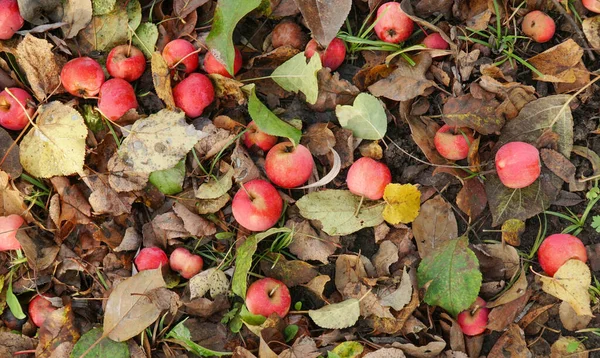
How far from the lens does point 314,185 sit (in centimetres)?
253

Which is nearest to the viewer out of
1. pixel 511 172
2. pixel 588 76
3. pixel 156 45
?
pixel 511 172

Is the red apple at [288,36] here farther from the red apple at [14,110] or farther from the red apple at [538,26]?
the red apple at [14,110]

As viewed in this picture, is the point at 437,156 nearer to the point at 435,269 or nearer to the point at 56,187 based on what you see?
the point at 435,269

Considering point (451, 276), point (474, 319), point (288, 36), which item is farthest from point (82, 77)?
point (474, 319)

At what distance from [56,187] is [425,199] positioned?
165 centimetres

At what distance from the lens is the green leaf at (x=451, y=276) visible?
238 centimetres

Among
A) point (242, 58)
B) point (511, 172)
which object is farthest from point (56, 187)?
point (511, 172)

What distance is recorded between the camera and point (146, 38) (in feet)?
8.62

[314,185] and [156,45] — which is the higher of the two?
[156,45]

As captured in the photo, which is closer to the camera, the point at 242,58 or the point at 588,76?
the point at 588,76

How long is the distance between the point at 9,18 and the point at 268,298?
1692mm

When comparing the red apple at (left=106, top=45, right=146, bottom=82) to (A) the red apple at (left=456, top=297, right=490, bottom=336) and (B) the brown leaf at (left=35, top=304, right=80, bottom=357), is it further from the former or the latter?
(A) the red apple at (left=456, top=297, right=490, bottom=336)

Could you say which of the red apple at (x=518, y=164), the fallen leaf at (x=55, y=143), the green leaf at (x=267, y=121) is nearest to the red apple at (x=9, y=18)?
the fallen leaf at (x=55, y=143)

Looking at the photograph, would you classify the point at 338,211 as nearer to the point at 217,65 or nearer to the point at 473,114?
the point at 473,114
